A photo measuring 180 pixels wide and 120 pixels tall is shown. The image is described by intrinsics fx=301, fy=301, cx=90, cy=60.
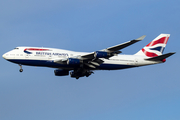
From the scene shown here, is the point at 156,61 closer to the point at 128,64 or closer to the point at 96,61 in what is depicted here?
the point at 128,64

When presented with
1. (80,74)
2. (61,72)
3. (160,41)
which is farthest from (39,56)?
(160,41)

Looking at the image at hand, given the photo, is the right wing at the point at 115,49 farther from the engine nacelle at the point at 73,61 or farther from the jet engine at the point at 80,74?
the jet engine at the point at 80,74

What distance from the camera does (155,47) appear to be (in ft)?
192

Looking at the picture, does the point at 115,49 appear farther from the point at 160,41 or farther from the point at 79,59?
the point at 160,41

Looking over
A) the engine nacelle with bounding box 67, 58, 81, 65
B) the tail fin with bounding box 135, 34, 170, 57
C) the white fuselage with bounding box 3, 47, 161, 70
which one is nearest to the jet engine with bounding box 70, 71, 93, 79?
the white fuselage with bounding box 3, 47, 161, 70

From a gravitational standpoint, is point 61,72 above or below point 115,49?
below

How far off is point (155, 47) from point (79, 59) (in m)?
17.4

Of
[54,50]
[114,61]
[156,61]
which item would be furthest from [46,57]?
[156,61]

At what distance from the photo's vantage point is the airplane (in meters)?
48.6

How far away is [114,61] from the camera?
175 feet

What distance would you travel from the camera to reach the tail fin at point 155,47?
57.9 metres

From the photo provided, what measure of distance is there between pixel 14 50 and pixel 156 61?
991 inches

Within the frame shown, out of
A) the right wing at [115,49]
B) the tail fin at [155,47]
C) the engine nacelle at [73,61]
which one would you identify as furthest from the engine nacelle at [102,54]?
the tail fin at [155,47]

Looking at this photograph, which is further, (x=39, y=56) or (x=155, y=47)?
(x=155, y=47)
